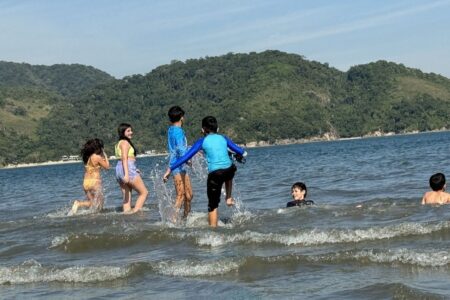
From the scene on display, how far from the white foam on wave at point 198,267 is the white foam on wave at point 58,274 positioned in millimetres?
450

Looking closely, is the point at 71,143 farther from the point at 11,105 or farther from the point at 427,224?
the point at 427,224

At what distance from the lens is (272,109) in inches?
6491

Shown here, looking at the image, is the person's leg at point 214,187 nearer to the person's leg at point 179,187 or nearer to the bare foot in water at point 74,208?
the person's leg at point 179,187

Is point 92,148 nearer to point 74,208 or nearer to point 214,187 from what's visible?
point 74,208

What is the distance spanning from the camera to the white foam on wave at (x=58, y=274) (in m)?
7.60

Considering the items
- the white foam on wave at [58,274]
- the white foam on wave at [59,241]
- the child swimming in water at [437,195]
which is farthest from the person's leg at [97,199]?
the child swimming in water at [437,195]

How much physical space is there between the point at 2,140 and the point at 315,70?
A: 295 ft

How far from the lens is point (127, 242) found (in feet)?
32.9

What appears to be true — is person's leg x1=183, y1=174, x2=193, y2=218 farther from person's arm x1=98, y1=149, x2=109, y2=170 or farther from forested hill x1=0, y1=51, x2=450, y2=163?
forested hill x1=0, y1=51, x2=450, y2=163

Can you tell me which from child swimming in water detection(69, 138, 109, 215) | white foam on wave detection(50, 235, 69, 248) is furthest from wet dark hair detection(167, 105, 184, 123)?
child swimming in water detection(69, 138, 109, 215)

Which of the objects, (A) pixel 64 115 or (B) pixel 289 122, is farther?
(A) pixel 64 115

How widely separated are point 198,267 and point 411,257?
2.27 m

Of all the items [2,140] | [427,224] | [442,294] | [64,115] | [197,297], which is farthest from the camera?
[64,115]

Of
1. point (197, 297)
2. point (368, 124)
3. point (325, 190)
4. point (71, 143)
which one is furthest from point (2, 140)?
point (197, 297)
